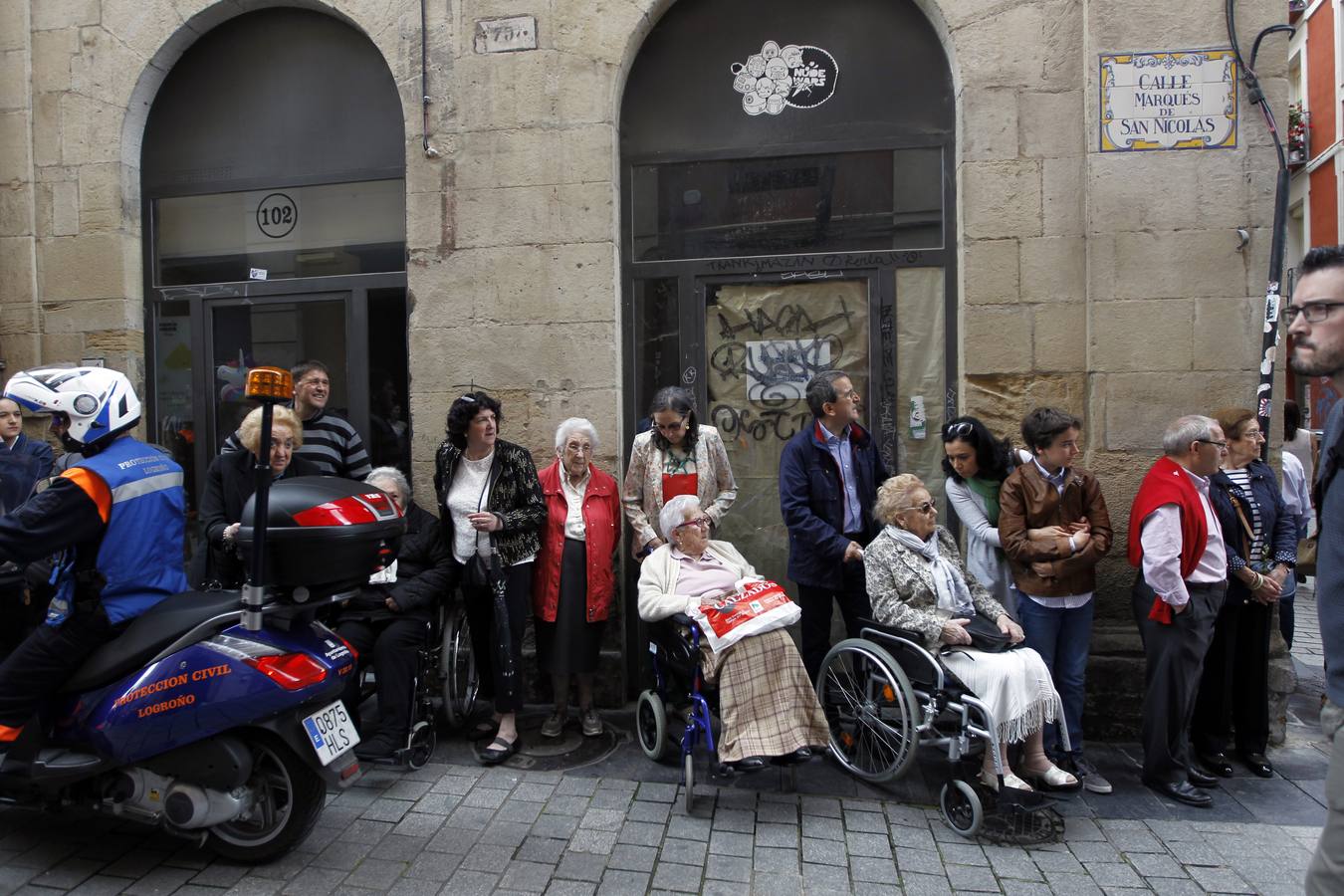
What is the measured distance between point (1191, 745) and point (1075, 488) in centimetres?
Answer: 151

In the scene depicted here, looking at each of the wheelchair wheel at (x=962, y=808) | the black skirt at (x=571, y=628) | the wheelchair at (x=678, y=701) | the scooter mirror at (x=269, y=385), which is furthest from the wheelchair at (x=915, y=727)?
the scooter mirror at (x=269, y=385)

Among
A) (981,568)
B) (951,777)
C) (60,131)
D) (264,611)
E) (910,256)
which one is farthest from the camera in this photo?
(60,131)

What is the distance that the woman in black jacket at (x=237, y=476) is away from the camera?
4195 millimetres

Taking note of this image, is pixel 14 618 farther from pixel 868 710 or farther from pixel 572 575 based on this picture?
pixel 868 710

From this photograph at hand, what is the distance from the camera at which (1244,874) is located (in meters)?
3.33

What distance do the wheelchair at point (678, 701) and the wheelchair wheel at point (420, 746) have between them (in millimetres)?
1031

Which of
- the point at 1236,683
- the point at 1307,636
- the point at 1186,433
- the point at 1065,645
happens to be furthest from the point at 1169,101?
the point at 1307,636

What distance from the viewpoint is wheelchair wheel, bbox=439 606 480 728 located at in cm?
455

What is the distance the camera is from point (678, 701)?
442 cm

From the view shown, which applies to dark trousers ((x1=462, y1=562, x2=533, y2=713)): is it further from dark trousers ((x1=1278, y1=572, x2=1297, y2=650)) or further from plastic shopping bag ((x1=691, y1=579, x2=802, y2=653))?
dark trousers ((x1=1278, y1=572, x2=1297, y2=650))

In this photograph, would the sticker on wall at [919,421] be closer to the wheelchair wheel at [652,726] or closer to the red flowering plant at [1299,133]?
the wheelchair wheel at [652,726]

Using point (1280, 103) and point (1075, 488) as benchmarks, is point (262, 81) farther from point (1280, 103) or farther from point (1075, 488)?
point (1280, 103)

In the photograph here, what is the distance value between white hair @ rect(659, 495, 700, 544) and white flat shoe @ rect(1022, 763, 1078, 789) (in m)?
1.96

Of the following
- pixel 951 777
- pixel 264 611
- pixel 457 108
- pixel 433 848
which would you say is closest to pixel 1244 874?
pixel 951 777
